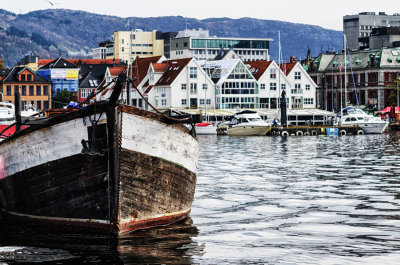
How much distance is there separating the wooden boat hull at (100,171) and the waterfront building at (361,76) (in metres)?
142

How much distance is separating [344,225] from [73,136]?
7.59 meters

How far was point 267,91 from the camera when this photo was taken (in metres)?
153

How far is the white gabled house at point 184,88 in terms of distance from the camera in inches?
5723

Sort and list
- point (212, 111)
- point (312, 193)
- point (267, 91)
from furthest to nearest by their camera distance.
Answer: point (267, 91) → point (212, 111) → point (312, 193)

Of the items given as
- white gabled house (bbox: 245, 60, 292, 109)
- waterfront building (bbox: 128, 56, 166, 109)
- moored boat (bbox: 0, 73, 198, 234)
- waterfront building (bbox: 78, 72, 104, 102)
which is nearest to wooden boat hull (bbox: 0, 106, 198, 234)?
moored boat (bbox: 0, 73, 198, 234)

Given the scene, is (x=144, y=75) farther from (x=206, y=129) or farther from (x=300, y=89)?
(x=206, y=129)

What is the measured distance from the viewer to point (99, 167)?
2108 cm

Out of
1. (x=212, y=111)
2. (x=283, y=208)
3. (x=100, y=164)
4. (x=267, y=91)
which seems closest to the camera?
(x=100, y=164)

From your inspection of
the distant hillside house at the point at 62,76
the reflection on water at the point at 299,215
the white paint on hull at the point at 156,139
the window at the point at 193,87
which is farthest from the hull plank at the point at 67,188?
the distant hillside house at the point at 62,76

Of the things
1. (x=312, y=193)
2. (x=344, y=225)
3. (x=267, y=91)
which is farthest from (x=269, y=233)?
(x=267, y=91)

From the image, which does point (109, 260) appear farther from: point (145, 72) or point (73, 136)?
point (145, 72)

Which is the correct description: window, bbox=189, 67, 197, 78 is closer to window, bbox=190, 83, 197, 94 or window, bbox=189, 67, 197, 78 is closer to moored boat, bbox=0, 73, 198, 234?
window, bbox=190, 83, 197, 94

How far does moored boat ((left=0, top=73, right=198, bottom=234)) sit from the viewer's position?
68.7 ft

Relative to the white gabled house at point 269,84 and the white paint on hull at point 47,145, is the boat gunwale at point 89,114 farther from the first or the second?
the white gabled house at point 269,84
